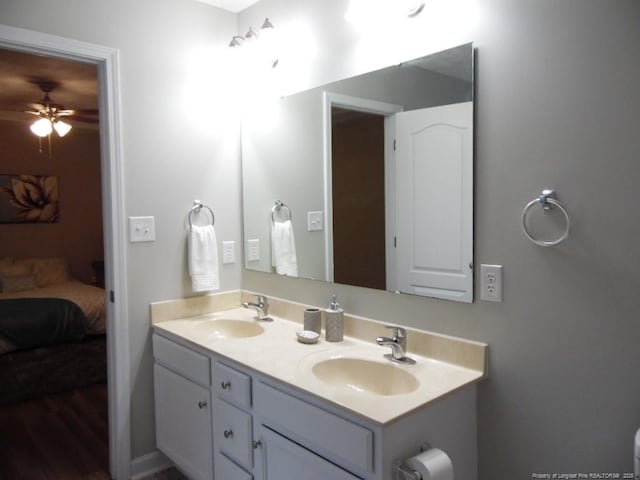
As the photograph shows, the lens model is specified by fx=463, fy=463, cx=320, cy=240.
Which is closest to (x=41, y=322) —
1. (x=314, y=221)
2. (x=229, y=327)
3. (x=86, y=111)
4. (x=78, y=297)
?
(x=78, y=297)

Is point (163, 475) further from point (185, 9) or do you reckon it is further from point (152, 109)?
point (185, 9)

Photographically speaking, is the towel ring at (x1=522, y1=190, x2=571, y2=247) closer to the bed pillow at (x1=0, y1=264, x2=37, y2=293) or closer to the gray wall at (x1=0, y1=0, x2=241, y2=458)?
the gray wall at (x1=0, y1=0, x2=241, y2=458)

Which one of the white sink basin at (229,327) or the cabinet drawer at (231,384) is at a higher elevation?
the white sink basin at (229,327)

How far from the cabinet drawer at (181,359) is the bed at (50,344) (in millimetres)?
1703

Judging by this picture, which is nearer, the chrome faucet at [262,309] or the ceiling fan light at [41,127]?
the chrome faucet at [262,309]

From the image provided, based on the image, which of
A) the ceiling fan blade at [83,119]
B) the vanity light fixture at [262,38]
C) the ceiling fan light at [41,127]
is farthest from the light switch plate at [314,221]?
the ceiling fan blade at [83,119]

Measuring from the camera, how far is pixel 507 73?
1414mm

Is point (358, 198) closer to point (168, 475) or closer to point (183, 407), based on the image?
point (183, 407)

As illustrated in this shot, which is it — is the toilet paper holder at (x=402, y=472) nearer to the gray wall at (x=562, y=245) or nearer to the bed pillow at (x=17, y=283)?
the gray wall at (x=562, y=245)

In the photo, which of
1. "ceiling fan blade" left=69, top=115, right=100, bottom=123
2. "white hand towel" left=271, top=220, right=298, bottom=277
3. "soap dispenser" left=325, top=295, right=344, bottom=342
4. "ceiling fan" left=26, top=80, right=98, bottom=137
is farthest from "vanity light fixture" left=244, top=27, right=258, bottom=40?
"ceiling fan blade" left=69, top=115, right=100, bottom=123

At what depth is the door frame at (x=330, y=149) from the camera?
5.82ft

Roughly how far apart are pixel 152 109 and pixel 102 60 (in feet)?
0.92

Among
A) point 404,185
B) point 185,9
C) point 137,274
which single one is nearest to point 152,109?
point 185,9

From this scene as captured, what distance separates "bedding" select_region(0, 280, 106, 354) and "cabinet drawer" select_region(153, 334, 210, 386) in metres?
1.85
